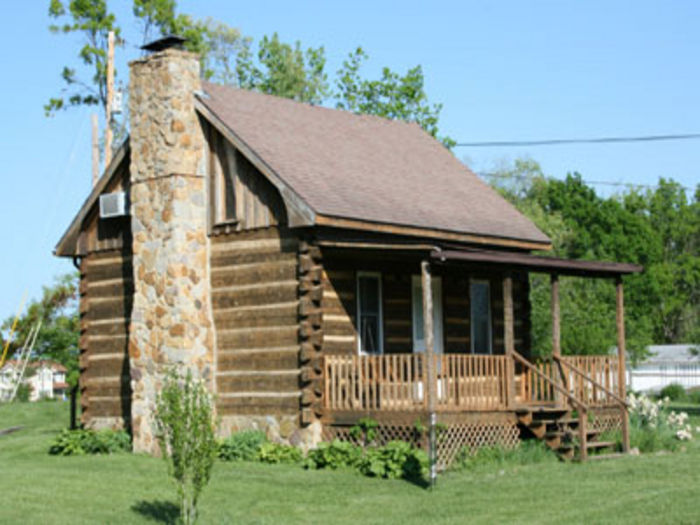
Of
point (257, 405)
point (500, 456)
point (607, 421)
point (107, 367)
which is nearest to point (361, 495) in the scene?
point (500, 456)

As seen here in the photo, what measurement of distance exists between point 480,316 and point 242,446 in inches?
280

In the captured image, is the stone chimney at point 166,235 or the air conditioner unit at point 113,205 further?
the air conditioner unit at point 113,205

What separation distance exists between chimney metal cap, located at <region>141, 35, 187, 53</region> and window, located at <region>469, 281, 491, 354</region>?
26.7ft

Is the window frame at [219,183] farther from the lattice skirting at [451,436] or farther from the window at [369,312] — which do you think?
the lattice skirting at [451,436]

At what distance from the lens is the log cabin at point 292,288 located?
21.1m

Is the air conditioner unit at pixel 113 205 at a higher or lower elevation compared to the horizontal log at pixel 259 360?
Answer: higher

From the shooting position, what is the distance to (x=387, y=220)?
73.7 ft

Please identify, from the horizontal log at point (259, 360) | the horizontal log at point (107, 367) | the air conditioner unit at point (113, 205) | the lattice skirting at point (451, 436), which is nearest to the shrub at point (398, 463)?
the lattice skirting at point (451, 436)

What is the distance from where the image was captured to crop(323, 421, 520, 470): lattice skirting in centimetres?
2025

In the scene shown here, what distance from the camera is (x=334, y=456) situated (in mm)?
20109

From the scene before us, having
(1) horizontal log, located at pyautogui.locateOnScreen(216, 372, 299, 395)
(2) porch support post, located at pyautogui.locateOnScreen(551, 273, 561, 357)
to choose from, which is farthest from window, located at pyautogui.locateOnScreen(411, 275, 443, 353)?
(1) horizontal log, located at pyautogui.locateOnScreen(216, 372, 299, 395)

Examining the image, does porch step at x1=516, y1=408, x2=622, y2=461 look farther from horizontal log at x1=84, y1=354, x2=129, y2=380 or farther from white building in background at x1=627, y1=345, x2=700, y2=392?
white building in background at x1=627, y1=345, x2=700, y2=392

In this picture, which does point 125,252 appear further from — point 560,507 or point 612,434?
point 560,507

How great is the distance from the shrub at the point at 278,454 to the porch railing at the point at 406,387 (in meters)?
1.03
